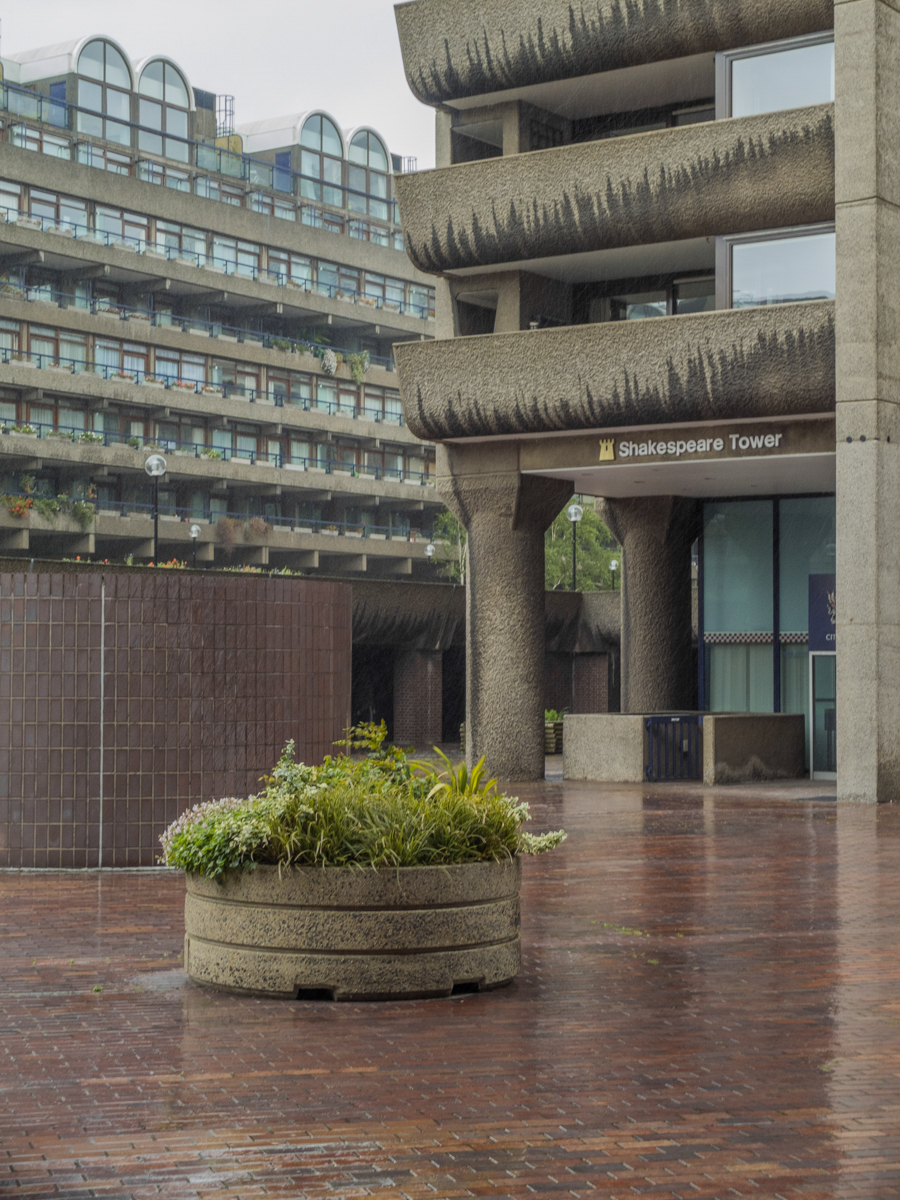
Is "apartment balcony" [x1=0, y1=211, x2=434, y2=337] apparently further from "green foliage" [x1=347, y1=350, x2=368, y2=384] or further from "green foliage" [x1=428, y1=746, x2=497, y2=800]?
"green foliage" [x1=428, y1=746, x2=497, y2=800]

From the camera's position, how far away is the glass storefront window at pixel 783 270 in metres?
25.7

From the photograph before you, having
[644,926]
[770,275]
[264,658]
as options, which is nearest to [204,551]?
[770,275]

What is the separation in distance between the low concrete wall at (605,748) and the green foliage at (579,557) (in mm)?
41674

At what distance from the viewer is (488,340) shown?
28234 mm

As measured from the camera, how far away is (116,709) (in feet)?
49.4

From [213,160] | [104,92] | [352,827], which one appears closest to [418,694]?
[352,827]

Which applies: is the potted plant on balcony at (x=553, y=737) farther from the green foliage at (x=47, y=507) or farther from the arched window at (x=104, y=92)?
the arched window at (x=104, y=92)

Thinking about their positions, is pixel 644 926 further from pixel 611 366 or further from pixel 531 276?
pixel 531 276

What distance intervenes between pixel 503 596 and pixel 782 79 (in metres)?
9.62

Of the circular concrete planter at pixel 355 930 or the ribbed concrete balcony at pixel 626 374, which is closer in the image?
the circular concrete planter at pixel 355 930

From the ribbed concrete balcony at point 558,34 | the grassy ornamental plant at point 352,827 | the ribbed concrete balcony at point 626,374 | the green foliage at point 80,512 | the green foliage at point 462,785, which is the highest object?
the ribbed concrete balcony at point 558,34

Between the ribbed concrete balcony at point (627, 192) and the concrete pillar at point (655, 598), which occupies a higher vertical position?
the ribbed concrete balcony at point (627, 192)

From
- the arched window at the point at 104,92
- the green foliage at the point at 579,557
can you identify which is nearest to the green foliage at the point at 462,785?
the green foliage at the point at 579,557

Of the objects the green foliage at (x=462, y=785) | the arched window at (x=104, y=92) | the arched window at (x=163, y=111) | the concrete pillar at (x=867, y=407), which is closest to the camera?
the green foliage at (x=462, y=785)
